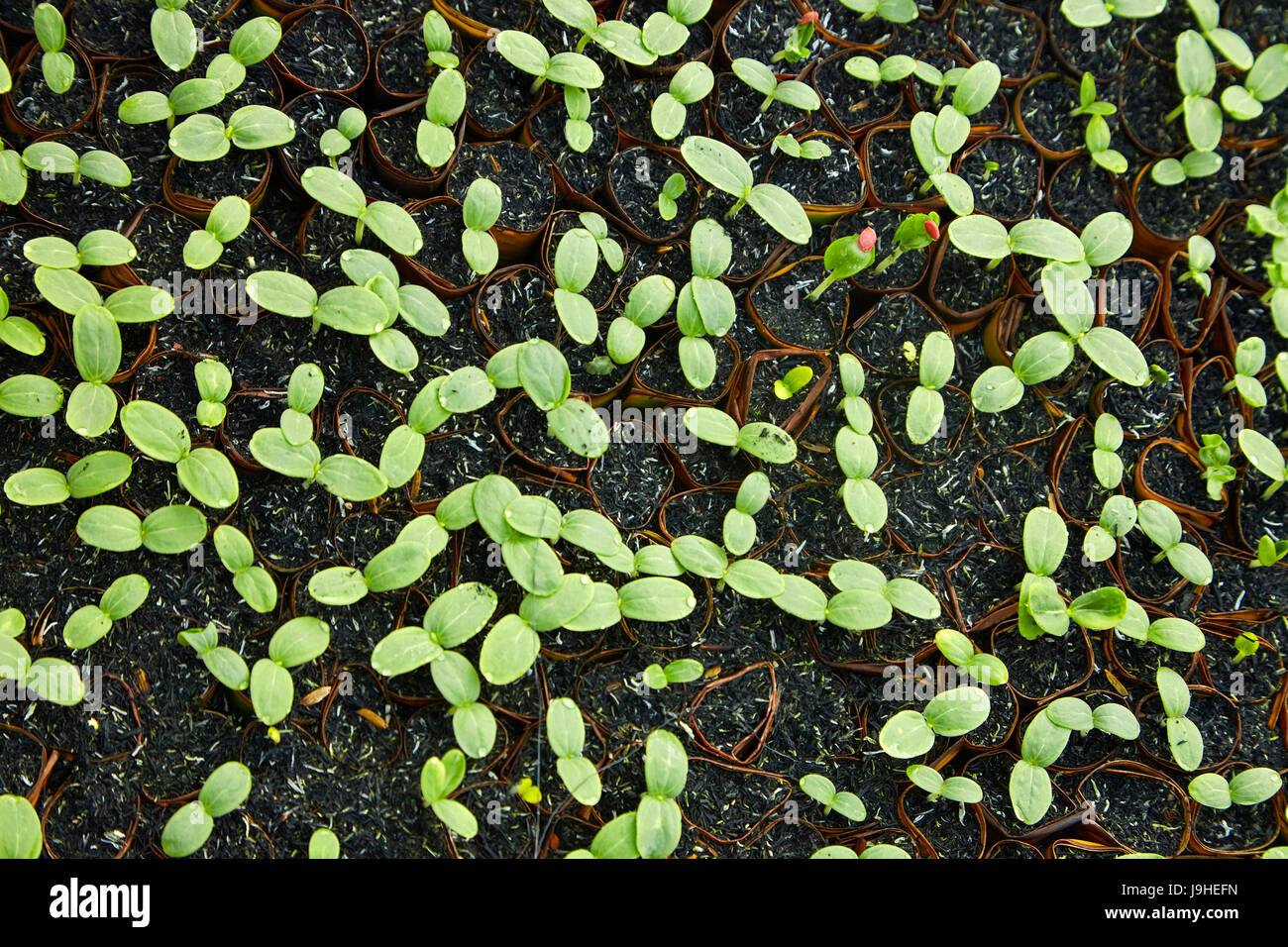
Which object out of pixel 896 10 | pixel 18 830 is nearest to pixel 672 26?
pixel 896 10

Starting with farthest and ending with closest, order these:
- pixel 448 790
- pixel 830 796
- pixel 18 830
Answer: pixel 830 796
pixel 448 790
pixel 18 830

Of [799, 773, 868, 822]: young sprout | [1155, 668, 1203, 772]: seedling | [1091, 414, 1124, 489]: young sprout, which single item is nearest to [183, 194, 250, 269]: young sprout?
[799, 773, 868, 822]: young sprout

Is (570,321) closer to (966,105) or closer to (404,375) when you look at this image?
(404,375)

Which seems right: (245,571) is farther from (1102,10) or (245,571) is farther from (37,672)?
(1102,10)

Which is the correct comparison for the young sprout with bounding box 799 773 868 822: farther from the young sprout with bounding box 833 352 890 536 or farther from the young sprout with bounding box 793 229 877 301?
the young sprout with bounding box 793 229 877 301

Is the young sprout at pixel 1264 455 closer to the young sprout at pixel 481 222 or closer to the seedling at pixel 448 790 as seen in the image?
the young sprout at pixel 481 222
